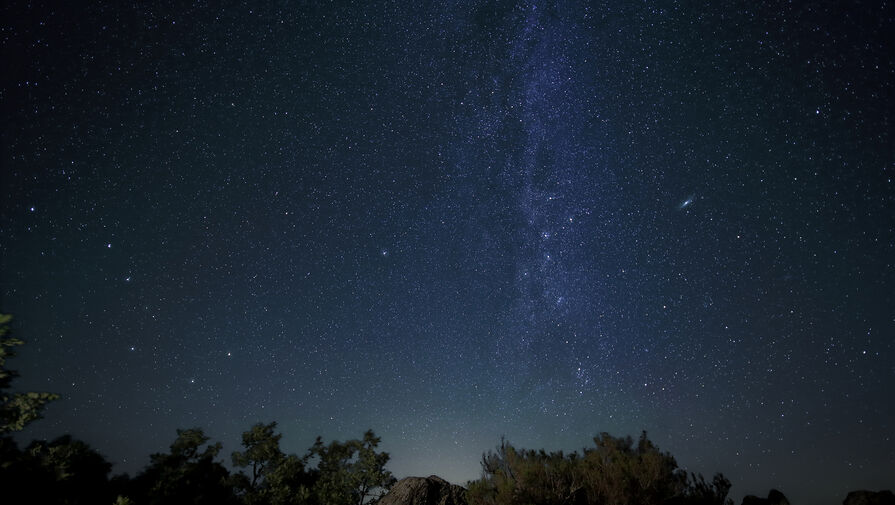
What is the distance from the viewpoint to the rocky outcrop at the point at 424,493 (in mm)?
18594

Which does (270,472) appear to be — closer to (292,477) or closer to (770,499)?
(292,477)

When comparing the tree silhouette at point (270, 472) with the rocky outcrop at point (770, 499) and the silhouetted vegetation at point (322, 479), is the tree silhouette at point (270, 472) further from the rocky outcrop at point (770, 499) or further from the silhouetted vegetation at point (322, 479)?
the rocky outcrop at point (770, 499)

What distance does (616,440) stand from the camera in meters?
22.9

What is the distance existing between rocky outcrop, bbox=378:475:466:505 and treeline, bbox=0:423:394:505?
1651 mm

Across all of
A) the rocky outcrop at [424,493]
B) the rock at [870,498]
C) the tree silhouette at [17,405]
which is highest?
the tree silhouette at [17,405]

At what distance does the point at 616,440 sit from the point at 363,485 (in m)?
14.5

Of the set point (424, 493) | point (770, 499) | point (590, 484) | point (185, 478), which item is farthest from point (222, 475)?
point (770, 499)

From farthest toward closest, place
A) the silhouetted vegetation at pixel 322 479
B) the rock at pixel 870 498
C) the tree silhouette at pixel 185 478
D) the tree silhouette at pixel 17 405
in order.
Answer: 1. the rock at pixel 870 498
2. the tree silhouette at pixel 185 478
3. the silhouetted vegetation at pixel 322 479
4. the tree silhouette at pixel 17 405

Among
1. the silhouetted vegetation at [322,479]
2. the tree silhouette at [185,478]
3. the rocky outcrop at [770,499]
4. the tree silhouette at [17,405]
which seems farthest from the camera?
the rocky outcrop at [770,499]

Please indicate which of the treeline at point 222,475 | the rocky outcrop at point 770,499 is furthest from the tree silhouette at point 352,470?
the rocky outcrop at point 770,499

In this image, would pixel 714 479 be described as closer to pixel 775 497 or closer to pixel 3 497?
pixel 775 497

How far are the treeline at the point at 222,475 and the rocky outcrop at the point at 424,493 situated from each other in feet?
5.42

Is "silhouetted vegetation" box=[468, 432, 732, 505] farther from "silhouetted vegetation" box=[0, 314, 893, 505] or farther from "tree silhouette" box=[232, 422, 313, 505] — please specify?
"tree silhouette" box=[232, 422, 313, 505]

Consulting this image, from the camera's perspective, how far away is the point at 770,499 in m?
22.1
